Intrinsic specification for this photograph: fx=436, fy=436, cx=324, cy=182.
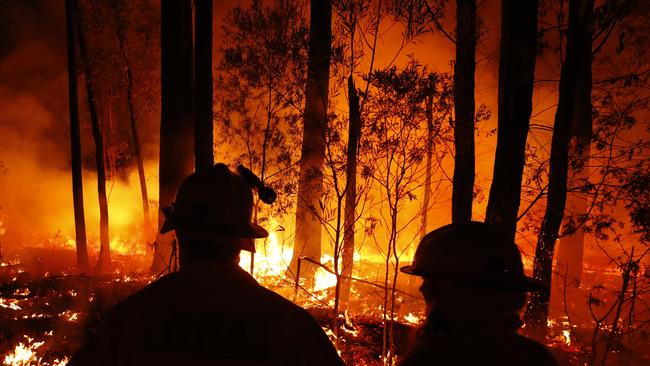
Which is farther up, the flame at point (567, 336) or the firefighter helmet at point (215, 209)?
the firefighter helmet at point (215, 209)

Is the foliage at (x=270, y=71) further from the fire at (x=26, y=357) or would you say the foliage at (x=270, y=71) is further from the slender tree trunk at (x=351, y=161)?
the fire at (x=26, y=357)

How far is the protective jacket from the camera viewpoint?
1758mm

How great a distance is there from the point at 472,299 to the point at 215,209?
1.22 meters

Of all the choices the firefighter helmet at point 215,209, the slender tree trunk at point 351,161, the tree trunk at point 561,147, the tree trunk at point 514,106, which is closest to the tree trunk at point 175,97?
the slender tree trunk at point 351,161

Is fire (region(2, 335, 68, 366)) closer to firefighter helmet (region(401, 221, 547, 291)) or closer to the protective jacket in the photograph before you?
the protective jacket

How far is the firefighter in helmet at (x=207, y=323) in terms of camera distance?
176 centimetres

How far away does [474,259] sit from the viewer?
186cm

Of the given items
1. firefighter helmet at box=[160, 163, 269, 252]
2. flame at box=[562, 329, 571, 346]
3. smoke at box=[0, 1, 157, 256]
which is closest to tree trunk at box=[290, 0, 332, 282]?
flame at box=[562, 329, 571, 346]

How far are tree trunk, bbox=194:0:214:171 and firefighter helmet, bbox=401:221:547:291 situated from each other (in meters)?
8.48

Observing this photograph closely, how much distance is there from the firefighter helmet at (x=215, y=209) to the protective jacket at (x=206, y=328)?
0.17 meters

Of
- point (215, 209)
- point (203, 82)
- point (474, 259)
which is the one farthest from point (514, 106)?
point (215, 209)

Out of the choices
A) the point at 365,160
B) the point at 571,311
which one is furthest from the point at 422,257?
the point at 571,311

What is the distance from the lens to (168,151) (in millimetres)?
12797

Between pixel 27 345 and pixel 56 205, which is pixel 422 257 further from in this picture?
pixel 56 205
